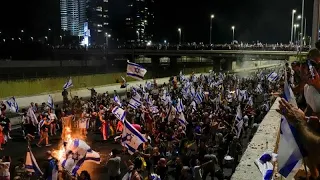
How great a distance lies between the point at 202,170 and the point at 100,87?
2858cm

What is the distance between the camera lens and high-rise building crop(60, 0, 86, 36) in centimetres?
18550

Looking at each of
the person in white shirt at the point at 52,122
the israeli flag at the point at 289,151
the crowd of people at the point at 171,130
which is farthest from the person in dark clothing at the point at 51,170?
the person in white shirt at the point at 52,122

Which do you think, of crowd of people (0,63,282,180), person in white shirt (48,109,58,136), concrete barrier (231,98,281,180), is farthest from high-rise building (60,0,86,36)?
concrete barrier (231,98,281,180)

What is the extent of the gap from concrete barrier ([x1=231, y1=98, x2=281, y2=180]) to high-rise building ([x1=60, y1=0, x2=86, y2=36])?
180528mm

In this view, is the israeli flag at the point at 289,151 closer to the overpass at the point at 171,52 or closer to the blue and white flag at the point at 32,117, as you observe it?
the blue and white flag at the point at 32,117

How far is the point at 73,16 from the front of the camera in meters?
186

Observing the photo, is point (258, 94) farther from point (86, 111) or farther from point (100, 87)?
point (100, 87)

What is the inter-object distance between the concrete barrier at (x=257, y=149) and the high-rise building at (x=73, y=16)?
592 ft

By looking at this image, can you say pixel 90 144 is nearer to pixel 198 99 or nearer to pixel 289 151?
pixel 198 99

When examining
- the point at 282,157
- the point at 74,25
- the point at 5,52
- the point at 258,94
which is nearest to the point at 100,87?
the point at 258,94

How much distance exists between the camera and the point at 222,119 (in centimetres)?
1642

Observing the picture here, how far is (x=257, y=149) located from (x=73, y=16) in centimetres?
18524

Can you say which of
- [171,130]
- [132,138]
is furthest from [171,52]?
[132,138]

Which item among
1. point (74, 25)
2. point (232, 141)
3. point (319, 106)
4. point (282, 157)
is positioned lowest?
point (232, 141)
